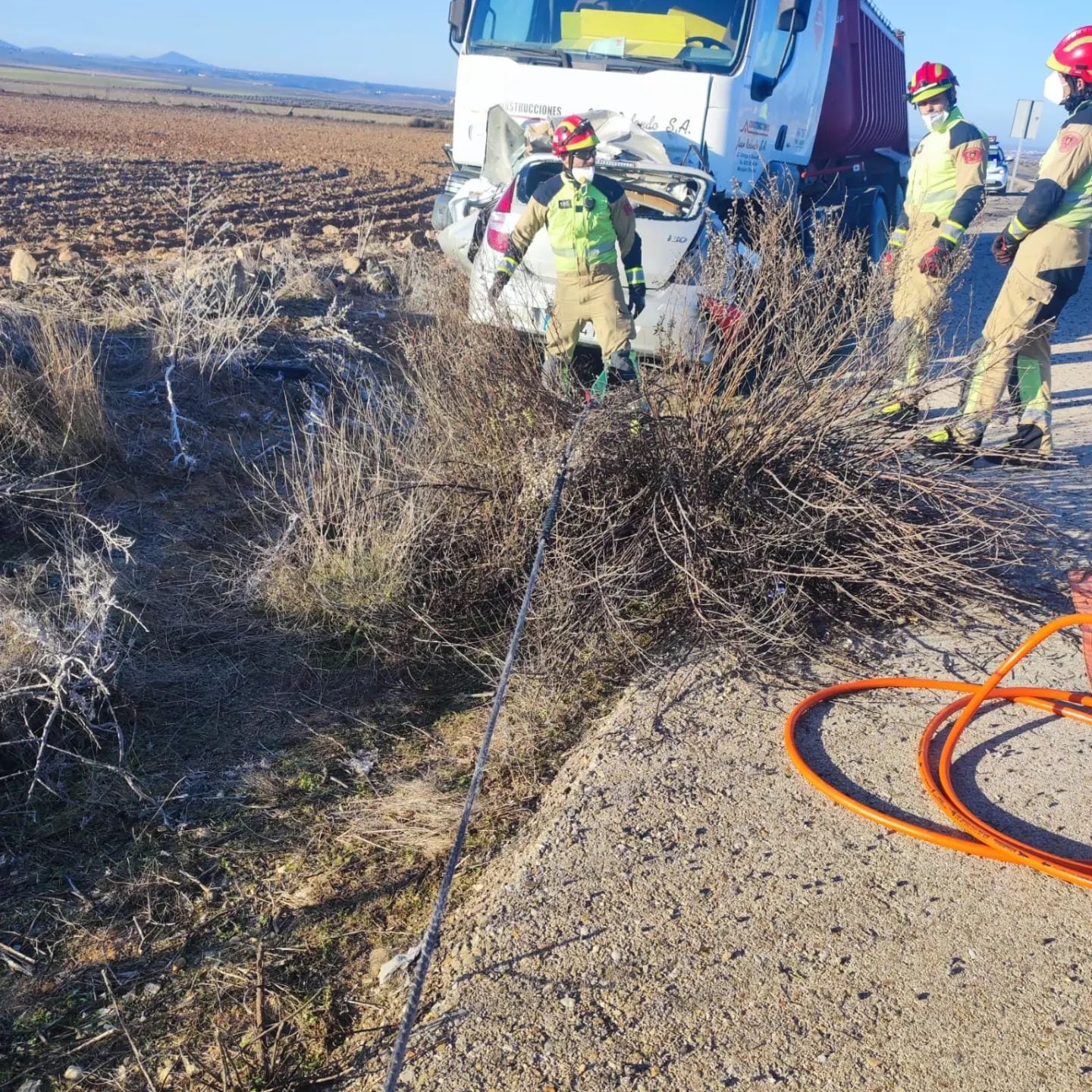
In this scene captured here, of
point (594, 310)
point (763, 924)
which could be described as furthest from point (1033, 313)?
point (763, 924)

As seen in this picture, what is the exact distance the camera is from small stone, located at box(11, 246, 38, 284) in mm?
9086

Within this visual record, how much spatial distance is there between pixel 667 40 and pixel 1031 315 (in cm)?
431

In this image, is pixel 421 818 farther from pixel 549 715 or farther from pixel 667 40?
pixel 667 40

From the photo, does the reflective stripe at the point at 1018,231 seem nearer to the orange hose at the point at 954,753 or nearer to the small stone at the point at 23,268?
the orange hose at the point at 954,753

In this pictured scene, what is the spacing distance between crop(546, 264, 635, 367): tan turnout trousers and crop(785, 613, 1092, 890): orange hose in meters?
2.69

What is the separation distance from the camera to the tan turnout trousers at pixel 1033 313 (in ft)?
17.6

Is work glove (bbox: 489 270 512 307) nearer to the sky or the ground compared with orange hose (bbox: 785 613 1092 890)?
nearer to the sky

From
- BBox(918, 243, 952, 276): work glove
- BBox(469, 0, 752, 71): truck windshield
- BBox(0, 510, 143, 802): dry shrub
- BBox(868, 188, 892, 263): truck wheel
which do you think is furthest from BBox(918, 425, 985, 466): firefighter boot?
BBox(868, 188, 892, 263): truck wheel

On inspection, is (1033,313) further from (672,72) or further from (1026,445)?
(672,72)

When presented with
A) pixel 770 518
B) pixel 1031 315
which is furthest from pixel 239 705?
pixel 1031 315

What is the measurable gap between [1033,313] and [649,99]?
12.8 feet

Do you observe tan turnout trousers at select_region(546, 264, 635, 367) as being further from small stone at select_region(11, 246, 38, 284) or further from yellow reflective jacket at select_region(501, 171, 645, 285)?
small stone at select_region(11, 246, 38, 284)

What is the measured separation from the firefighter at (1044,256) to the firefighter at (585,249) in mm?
1806

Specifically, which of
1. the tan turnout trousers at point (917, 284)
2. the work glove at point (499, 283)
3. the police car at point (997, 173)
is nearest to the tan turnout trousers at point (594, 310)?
the work glove at point (499, 283)
